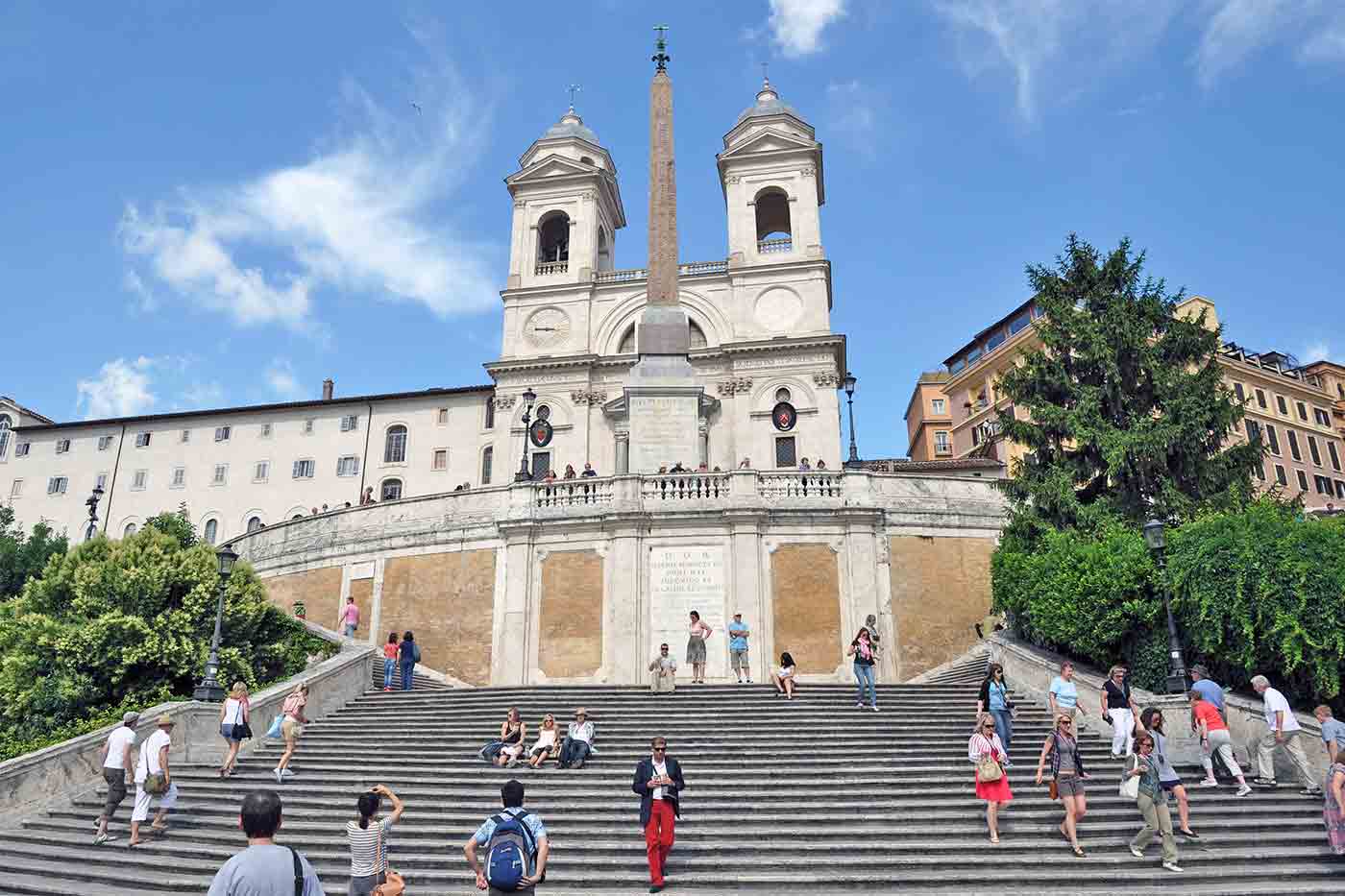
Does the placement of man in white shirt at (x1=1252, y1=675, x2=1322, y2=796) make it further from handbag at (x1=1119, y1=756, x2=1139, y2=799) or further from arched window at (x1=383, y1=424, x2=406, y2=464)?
arched window at (x1=383, y1=424, x2=406, y2=464)

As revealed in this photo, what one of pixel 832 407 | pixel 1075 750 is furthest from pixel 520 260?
pixel 1075 750

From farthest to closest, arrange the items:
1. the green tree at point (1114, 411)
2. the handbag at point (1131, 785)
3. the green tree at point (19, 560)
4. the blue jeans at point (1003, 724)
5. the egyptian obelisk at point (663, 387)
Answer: the green tree at point (19, 560)
the egyptian obelisk at point (663, 387)
the green tree at point (1114, 411)
the blue jeans at point (1003, 724)
the handbag at point (1131, 785)

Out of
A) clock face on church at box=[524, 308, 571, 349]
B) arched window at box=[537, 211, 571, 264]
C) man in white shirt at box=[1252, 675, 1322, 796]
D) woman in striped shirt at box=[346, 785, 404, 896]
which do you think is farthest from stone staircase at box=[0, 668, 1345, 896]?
arched window at box=[537, 211, 571, 264]

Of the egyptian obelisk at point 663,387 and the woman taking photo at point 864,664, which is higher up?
the egyptian obelisk at point 663,387

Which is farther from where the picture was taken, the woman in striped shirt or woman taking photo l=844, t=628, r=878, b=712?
woman taking photo l=844, t=628, r=878, b=712

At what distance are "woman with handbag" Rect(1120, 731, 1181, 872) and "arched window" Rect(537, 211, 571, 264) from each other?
40492 millimetres

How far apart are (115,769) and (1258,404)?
6604 cm

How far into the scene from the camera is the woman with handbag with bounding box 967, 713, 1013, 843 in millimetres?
10938

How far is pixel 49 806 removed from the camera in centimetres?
1427

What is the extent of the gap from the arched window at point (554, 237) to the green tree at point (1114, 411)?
1119 inches

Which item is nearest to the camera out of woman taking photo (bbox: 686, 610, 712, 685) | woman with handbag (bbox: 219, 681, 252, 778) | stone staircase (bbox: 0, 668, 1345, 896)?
stone staircase (bbox: 0, 668, 1345, 896)

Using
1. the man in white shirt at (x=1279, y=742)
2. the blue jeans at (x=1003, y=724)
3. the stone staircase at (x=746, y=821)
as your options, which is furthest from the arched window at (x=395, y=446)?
the man in white shirt at (x=1279, y=742)

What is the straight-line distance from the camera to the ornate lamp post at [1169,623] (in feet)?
47.7

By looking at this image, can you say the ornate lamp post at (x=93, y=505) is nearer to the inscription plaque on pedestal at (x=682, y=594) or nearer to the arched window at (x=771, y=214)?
the inscription plaque on pedestal at (x=682, y=594)
